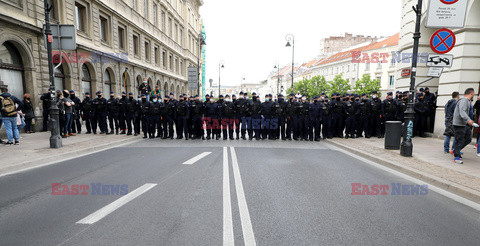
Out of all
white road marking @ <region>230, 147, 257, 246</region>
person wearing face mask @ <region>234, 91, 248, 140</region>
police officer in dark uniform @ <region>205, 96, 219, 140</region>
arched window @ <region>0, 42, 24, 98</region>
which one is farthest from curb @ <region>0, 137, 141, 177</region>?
arched window @ <region>0, 42, 24, 98</region>

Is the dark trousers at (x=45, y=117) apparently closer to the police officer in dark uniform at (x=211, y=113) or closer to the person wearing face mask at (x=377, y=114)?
the police officer in dark uniform at (x=211, y=113)

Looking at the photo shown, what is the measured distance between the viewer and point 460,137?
7234 millimetres

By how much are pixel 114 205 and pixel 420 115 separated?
1388 centimetres

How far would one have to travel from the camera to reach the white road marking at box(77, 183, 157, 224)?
3635 mm

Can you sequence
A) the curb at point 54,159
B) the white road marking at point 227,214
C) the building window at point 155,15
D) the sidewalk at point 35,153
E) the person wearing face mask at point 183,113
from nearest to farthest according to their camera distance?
the white road marking at point 227,214 → the curb at point 54,159 → the sidewalk at point 35,153 → the person wearing face mask at point 183,113 → the building window at point 155,15

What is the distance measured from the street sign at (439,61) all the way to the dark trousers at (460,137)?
1.87 metres

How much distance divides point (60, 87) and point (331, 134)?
16.0m

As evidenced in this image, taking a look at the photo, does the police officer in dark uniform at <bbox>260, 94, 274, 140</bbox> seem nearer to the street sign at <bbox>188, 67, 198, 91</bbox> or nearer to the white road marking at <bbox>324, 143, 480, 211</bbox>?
the white road marking at <bbox>324, 143, 480, 211</bbox>

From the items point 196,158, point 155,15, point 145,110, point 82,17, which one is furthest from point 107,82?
point 196,158

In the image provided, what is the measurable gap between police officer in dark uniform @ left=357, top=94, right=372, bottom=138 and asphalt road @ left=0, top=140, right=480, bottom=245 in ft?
21.3

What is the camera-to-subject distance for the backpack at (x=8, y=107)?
30.3ft

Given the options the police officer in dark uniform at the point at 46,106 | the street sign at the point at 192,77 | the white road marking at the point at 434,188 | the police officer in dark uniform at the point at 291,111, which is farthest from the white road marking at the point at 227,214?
the street sign at the point at 192,77

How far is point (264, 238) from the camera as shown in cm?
316

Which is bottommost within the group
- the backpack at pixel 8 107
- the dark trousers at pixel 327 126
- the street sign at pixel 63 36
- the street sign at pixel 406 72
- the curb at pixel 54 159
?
the curb at pixel 54 159
